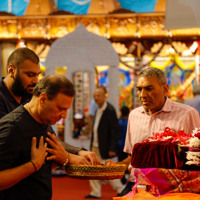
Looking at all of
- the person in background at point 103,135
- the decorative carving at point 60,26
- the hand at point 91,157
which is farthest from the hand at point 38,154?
the decorative carving at point 60,26

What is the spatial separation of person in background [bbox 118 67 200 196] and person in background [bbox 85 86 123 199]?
3.31 meters

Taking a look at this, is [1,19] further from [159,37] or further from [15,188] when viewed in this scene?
[15,188]

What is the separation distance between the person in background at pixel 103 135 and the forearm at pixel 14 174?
455 cm

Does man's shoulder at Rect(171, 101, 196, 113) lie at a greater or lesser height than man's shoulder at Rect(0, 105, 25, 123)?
lesser

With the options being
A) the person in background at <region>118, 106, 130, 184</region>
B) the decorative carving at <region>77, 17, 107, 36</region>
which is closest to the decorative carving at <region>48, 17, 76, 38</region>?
the decorative carving at <region>77, 17, 107, 36</region>

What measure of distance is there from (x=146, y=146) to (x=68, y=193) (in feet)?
14.6

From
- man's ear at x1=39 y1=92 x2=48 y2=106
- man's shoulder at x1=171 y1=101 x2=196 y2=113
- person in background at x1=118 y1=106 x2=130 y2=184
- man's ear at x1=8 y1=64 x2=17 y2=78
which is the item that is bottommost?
person in background at x1=118 y1=106 x2=130 y2=184

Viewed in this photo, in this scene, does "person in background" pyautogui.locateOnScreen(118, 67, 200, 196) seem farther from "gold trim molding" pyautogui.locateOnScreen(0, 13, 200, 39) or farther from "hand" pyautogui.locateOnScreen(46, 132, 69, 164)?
"gold trim molding" pyautogui.locateOnScreen(0, 13, 200, 39)

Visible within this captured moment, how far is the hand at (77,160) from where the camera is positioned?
256 cm

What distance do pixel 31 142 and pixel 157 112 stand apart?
4.62 feet

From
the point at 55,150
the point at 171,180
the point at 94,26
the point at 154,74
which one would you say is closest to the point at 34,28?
the point at 94,26

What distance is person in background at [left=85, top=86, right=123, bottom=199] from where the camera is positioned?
22.2ft

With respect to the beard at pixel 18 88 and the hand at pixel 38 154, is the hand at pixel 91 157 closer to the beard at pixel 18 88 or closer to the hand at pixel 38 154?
the hand at pixel 38 154

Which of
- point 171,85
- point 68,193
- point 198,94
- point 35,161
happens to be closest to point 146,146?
point 35,161
